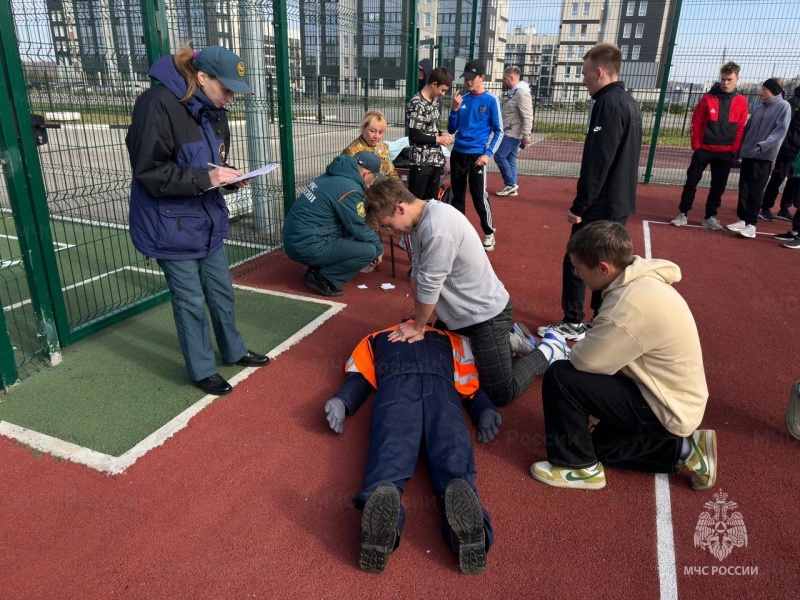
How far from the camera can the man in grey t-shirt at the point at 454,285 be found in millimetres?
3180

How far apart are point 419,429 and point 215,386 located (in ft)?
4.88

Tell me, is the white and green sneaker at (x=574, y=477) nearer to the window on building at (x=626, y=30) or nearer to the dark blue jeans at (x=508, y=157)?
the dark blue jeans at (x=508, y=157)

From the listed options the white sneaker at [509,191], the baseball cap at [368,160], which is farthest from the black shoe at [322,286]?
the white sneaker at [509,191]

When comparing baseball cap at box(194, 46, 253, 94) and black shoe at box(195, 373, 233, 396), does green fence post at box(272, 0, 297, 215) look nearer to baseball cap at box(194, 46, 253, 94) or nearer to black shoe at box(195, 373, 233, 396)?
baseball cap at box(194, 46, 253, 94)

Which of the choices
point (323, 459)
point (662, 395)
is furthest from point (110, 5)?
point (662, 395)

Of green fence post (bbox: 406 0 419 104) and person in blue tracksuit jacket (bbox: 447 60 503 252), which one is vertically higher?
green fence post (bbox: 406 0 419 104)

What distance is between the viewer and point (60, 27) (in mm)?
4086

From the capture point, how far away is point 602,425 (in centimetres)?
307

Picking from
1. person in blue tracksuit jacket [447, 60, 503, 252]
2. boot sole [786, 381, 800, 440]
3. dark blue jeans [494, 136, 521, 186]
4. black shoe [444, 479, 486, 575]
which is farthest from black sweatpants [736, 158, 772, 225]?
black shoe [444, 479, 486, 575]

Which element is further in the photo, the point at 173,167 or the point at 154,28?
the point at 154,28

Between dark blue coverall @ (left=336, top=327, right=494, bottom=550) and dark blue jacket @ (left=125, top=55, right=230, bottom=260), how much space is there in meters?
1.31

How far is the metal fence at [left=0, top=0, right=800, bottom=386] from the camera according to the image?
12.3 feet

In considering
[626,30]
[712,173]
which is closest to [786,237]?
[712,173]

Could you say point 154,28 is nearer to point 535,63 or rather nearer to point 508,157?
point 508,157
